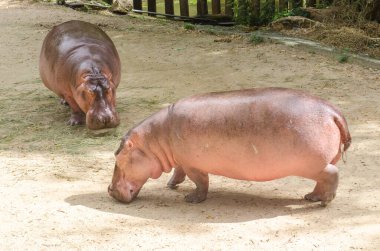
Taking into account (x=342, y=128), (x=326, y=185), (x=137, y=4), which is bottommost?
(x=137, y=4)

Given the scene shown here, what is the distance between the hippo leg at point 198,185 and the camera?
3.81 m

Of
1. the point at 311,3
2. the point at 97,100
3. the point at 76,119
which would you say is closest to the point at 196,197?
the point at 97,100

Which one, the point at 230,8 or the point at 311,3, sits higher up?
the point at 311,3

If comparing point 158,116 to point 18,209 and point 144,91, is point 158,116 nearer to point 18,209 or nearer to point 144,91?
point 18,209

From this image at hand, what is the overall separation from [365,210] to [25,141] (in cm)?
301

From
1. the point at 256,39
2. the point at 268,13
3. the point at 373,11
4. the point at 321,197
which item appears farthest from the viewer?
the point at 268,13

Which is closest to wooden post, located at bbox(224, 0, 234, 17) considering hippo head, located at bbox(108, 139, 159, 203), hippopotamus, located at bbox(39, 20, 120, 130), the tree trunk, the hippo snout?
the tree trunk

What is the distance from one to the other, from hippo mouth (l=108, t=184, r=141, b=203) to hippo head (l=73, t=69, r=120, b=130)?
1641 mm

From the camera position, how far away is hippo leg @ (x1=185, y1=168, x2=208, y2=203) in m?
3.81

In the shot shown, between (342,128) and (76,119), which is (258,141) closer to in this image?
(342,128)

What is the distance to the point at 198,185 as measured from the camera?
384 centimetres

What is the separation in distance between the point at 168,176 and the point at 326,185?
127cm

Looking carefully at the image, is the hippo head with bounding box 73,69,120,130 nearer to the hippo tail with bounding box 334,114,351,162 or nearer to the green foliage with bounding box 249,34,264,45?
the hippo tail with bounding box 334,114,351,162

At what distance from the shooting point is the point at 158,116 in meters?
3.88
